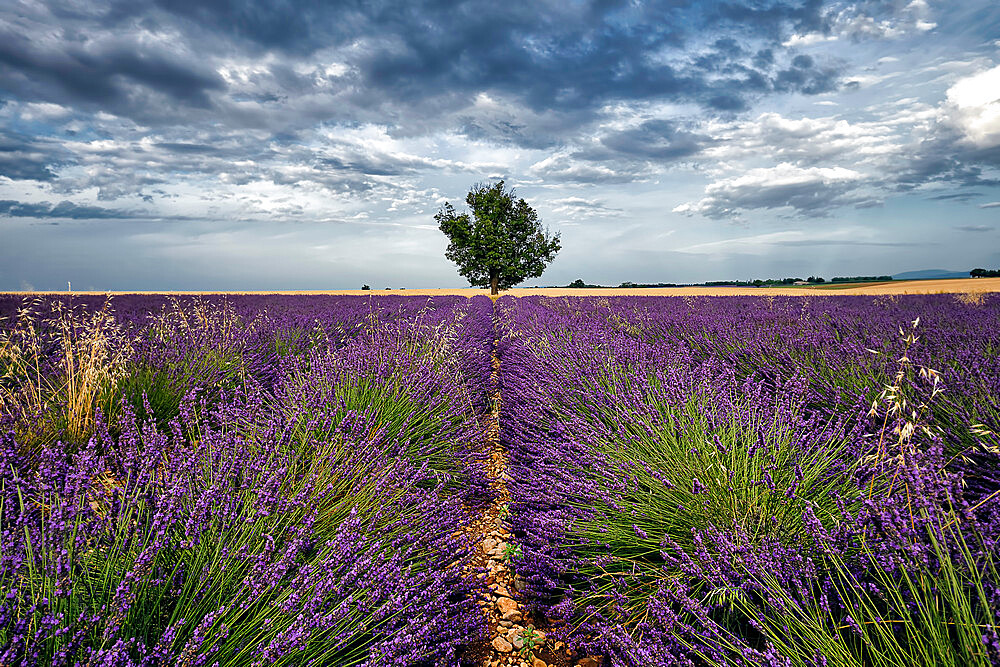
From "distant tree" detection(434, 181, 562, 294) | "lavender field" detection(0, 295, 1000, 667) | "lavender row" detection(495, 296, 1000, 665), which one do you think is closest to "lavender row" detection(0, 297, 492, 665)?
"lavender field" detection(0, 295, 1000, 667)

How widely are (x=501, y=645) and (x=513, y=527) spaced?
2.54ft

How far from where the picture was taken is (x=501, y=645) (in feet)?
6.61

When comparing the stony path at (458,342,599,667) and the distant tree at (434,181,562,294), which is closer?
the stony path at (458,342,599,667)

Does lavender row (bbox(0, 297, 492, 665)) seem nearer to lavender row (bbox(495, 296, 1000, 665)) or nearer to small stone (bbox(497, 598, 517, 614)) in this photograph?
small stone (bbox(497, 598, 517, 614))

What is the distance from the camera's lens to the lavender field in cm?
127

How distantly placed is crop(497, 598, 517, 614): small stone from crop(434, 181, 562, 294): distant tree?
35095mm

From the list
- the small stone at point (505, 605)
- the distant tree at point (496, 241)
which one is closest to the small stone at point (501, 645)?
the small stone at point (505, 605)

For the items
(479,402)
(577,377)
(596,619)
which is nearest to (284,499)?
(596,619)

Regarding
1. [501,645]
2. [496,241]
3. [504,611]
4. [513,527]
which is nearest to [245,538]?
[501,645]

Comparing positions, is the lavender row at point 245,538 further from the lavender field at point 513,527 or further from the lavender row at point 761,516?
the lavender row at point 761,516

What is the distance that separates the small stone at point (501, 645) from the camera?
1994mm

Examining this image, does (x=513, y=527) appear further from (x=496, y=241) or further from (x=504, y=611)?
(x=496, y=241)

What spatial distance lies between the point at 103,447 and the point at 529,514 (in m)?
2.61

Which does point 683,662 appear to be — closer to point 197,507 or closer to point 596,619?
point 596,619
